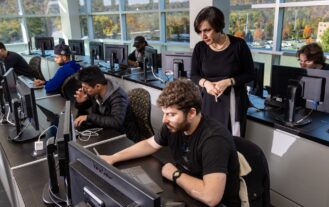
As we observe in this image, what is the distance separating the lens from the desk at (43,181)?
128cm

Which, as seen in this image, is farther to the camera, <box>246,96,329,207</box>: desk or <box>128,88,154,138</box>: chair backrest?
<box>128,88,154,138</box>: chair backrest

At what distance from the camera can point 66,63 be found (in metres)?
3.46

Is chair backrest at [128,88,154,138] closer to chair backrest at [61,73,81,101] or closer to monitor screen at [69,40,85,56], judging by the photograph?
chair backrest at [61,73,81,101]

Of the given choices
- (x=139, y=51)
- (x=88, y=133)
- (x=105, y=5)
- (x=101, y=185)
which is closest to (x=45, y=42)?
Result: (x=105, y=5)

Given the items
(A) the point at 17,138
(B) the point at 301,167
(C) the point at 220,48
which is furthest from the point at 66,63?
(B) the point at 301,167

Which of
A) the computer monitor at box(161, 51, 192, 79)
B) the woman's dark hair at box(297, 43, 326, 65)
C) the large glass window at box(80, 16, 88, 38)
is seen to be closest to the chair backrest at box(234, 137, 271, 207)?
the woman's dark hair at box(297, 43, 326, 65)

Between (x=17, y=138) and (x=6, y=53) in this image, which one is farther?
(x=6, y=53)

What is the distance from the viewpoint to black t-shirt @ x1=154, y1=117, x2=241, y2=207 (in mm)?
1233

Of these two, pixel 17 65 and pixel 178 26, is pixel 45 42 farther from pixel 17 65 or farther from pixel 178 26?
pixel 178 26

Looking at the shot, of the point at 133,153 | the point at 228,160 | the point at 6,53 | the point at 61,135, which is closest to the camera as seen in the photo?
the point at 61,135

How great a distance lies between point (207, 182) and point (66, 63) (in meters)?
2.72

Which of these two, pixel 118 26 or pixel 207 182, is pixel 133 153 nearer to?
pixel 207 182

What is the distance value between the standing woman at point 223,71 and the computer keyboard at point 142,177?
89cm

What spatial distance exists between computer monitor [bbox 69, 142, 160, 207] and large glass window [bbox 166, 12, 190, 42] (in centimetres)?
448
